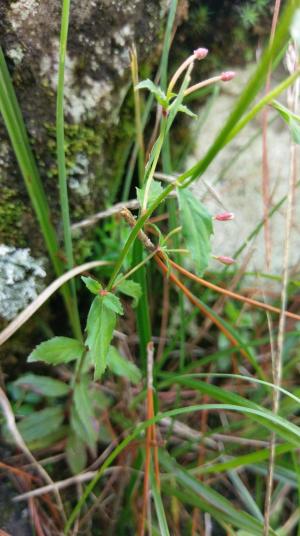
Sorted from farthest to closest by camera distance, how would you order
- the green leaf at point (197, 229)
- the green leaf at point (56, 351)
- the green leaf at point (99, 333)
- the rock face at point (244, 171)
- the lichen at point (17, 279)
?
the rock face at point (244, 171), the lichen at point (17, 279), the green leaf at point (56, 351), the green leaf at point (99, 333), the green leaf at point (197, 229)

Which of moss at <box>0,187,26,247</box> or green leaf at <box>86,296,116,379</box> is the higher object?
moss at <box>0,187,26,247</box>

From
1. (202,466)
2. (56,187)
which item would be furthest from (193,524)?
(56,187)

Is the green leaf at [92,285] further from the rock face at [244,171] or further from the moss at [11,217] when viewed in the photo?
the rock face at [244,171]

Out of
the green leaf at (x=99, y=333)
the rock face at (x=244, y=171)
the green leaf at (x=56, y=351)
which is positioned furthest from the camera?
the rock face at (x=244, y=171)

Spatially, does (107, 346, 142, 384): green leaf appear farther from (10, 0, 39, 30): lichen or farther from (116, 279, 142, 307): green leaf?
(10, 0, 39, 30): lichen

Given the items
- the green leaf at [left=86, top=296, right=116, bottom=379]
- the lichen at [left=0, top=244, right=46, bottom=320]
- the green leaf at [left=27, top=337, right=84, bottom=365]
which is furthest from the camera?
the lichen at [left=0, top=244, right=46, bottom=320]

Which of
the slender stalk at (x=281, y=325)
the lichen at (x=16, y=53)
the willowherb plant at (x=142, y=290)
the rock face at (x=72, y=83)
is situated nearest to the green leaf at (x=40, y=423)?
the willowherb plant at (x=142, y=290)

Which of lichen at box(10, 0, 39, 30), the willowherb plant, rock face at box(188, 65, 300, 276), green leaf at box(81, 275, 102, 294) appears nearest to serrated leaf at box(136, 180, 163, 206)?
the willowherb plant

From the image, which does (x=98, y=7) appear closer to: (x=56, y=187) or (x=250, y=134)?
(x=56, y=187)
